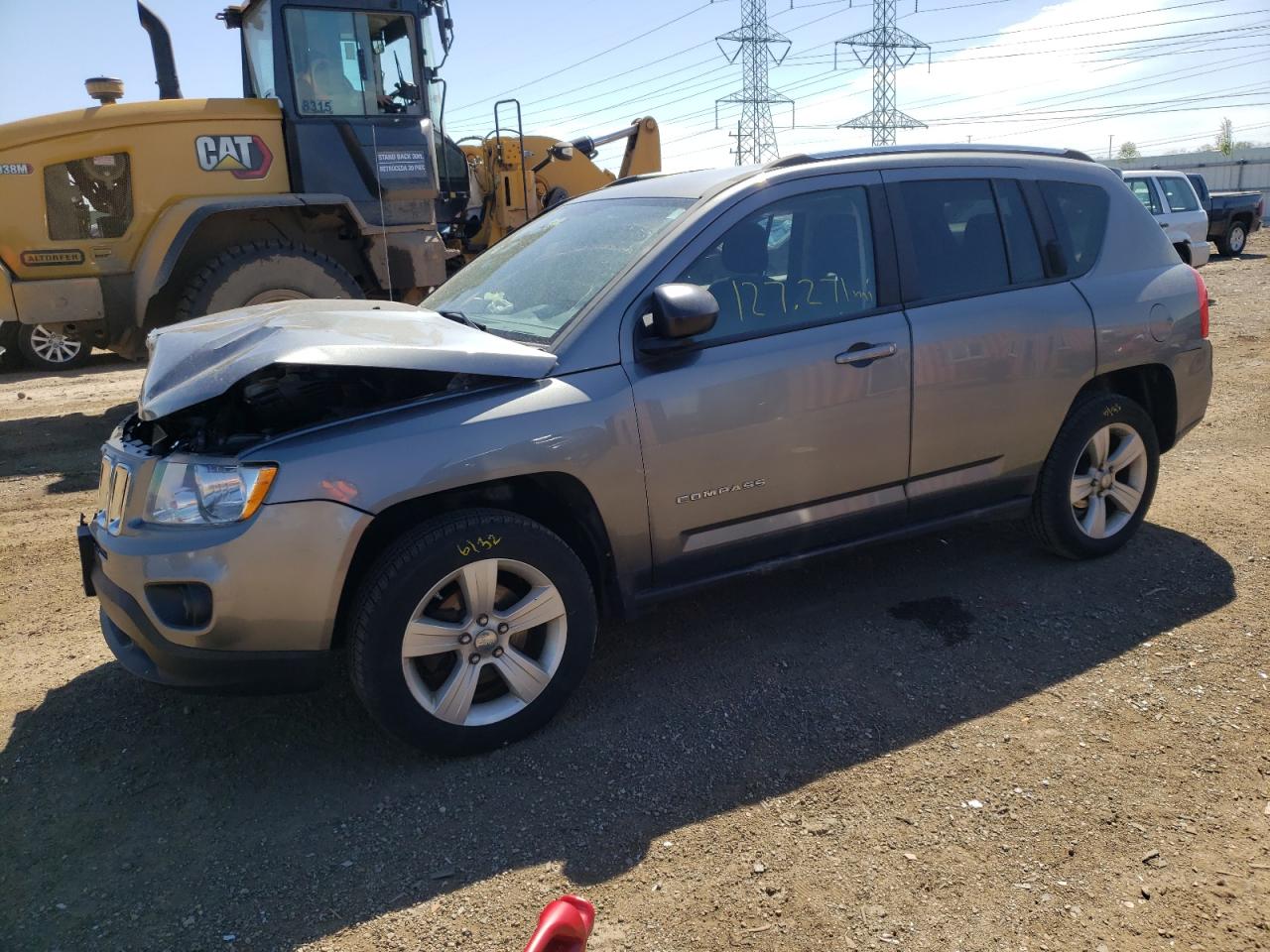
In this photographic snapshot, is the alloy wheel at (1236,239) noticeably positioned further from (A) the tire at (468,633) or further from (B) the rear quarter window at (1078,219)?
(A) the tire at (468,633)

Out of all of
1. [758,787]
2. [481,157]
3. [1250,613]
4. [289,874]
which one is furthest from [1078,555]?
[481,157]

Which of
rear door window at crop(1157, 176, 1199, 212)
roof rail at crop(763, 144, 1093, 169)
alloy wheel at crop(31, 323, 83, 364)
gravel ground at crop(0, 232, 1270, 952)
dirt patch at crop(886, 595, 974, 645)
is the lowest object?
gravel ground at crop(0, 232, 1270, 952)

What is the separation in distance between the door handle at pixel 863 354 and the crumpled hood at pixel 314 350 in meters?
1.18

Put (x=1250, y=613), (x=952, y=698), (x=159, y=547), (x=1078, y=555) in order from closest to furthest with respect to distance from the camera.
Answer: (x=159, y=547) → (x=952, y=698) → (x=1250, y=613) → (x=1078, y=555)

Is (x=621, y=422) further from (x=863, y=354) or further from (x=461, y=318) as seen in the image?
(x=863, y=354)

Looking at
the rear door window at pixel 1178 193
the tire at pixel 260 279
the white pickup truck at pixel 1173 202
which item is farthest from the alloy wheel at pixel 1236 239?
the tire at pixel 260 279

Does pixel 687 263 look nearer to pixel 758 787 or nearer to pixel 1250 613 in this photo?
pixel 758 787

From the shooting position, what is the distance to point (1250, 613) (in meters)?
4.07

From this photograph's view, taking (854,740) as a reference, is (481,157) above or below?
above

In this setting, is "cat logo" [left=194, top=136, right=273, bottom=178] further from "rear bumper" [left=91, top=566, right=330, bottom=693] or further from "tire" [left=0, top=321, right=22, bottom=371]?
"tire" [left=0, top=321, right=22, bottom=371]

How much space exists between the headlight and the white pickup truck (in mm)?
17115

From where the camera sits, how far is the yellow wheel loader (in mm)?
7719

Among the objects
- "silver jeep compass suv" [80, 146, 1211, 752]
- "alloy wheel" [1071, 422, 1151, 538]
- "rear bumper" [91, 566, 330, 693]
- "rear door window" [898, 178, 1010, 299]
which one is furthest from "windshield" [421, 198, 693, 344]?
"alloy wheel" [1071, 422, 1151, 538]

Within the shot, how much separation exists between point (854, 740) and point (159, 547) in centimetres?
232
